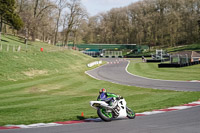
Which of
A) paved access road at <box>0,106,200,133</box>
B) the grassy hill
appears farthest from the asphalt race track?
the grassy hill

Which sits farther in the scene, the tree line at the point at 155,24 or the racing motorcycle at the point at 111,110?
the tree line at the point at 155,24

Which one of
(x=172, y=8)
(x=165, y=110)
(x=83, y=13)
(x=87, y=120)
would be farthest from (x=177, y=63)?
(x=172, y=8)

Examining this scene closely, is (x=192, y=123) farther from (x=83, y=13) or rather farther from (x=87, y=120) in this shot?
(x=83, y=13)

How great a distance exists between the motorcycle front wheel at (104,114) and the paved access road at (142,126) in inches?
9.5

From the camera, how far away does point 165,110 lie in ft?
47.6

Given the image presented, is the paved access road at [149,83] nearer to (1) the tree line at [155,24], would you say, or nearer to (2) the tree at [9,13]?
(2) the tree at [9,13]

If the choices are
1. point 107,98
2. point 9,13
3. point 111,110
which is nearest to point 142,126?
point 111,110

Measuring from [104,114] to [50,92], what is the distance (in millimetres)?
15279

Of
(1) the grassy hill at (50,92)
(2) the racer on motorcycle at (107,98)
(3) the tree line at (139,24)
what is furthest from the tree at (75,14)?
(2) the racer on motorcycle at (107,98)

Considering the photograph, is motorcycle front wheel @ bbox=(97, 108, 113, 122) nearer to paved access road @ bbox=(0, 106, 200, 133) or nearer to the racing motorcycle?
the racing motorcycle

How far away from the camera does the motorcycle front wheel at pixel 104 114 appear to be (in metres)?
11.8

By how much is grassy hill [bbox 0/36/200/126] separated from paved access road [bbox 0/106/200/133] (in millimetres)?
1810

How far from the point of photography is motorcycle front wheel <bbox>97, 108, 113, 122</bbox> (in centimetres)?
1183

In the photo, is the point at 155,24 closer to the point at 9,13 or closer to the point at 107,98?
the point at 9,13
